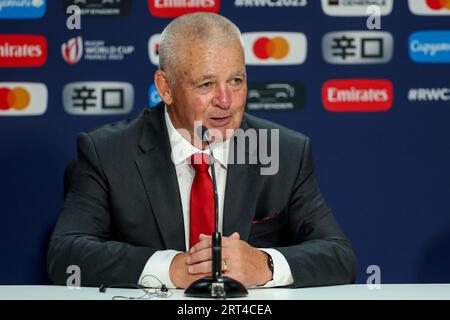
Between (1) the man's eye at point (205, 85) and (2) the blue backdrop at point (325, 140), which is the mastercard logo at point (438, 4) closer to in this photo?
(2) the blue backdrop at point (325, 140)

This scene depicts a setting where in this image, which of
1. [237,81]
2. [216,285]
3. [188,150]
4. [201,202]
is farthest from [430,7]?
[216,285]

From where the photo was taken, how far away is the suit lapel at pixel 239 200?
2.83 metres

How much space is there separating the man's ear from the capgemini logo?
101cm

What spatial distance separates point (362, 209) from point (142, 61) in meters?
1.22

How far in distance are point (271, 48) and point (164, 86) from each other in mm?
1027

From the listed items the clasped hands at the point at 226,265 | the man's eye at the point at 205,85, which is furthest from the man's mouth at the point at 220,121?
the clasped hands at the point at 226,265

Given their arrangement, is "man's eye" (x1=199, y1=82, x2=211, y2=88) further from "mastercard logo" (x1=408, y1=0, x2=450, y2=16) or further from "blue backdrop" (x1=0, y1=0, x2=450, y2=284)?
"mastercard logo" (x1=408, y1=0, x2=450, y2=16)

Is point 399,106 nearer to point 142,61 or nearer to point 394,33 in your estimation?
point 394,33

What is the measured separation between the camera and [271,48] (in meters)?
3.90

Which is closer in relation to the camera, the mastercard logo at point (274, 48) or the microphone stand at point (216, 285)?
the microphone stand at point (216, 285)

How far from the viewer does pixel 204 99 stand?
2854 mm

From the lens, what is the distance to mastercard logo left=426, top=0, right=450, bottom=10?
3.91m

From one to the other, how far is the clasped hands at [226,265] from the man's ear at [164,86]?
72 cm
